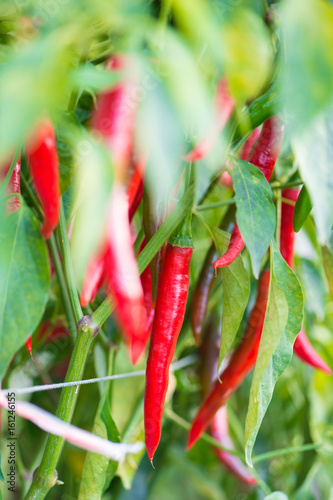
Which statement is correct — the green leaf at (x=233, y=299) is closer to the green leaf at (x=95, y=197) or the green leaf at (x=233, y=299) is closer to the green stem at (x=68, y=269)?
the green stem at (x=68, y=269)

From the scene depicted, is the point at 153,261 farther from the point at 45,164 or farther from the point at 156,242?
the point at 45,164

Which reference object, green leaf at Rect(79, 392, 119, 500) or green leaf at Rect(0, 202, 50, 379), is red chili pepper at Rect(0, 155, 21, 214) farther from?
green leaf at Rect(79, 392, 119, 500)

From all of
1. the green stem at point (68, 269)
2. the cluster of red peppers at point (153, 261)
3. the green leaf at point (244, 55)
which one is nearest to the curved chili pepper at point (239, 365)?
the cluster of red peppers at point (153, 261)

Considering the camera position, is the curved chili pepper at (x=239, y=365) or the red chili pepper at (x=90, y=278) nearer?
the red chili pepper at (x=90, y=278)

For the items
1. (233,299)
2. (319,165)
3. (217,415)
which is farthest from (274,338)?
(217,415)

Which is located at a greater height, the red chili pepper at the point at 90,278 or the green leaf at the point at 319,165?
the green leaf at the point at 319,165

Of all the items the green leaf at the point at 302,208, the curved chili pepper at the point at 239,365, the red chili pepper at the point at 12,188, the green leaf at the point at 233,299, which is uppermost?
the red chili pepper at the point at 12,188
